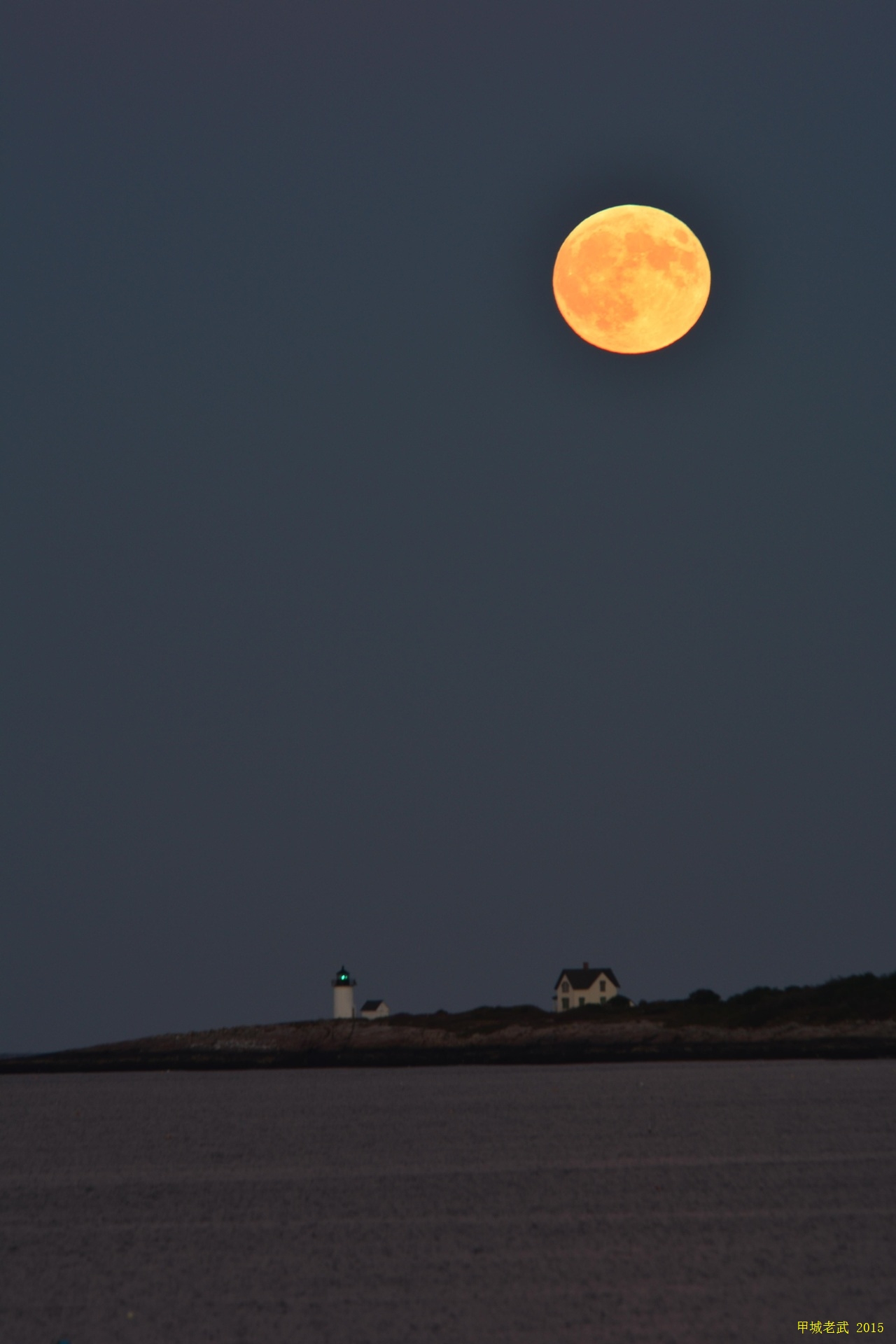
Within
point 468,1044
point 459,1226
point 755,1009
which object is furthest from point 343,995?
point 459,1226

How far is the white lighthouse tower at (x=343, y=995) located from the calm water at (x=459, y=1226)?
90399mm

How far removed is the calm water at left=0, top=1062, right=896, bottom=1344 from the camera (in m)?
11.8

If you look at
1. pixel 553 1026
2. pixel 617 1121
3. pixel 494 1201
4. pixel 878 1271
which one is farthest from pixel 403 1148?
pixel 553 1026

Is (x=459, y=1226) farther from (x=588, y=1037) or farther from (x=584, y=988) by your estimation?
(x=584, y=988)

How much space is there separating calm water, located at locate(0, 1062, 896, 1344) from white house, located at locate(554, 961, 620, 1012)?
97731mm

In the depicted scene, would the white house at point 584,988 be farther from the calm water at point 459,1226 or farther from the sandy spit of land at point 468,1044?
the calm water at point 459,1226

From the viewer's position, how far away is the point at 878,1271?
42.3ft

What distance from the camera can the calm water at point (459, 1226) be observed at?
1177cm

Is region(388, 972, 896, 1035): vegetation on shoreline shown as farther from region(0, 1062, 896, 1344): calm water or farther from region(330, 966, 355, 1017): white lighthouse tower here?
region(0, 1062, 896, 1344): calm water

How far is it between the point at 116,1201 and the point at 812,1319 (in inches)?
492

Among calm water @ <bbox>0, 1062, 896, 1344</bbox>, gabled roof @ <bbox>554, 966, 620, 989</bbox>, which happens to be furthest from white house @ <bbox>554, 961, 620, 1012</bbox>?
calm water @ <bbox>0, 1062, 896, 1344</bbox>

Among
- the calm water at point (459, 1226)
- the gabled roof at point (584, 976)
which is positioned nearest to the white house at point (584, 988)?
the gabled roof at point (584, 976)

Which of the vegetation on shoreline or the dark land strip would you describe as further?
the vegetation on shoreline

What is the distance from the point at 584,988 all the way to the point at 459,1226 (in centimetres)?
11803
